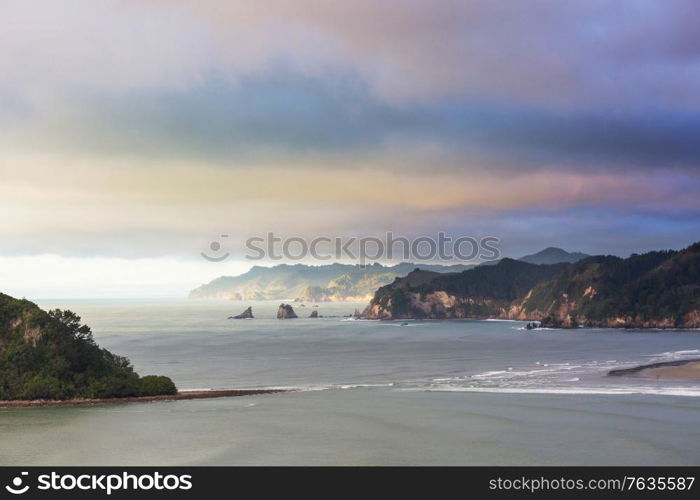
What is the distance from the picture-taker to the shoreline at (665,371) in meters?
88.4

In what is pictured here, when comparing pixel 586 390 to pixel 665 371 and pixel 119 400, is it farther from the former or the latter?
pixel 119 400

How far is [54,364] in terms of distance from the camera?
68000mm

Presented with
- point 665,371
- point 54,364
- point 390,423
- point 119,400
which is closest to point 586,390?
point 665,371

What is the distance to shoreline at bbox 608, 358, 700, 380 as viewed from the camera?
88.4 m

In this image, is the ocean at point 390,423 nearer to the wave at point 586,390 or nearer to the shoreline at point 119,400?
the wave at point 586,390

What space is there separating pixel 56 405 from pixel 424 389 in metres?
40.3

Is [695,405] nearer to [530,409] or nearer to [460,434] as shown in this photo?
[530,409]

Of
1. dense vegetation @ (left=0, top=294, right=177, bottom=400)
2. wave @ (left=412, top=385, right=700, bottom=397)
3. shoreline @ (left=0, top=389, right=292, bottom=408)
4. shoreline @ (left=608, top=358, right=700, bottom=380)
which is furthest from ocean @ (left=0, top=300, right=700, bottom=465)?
dense vegetation @ (left=0, top=294, right=177, bottom=400)

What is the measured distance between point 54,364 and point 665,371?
3080 inches

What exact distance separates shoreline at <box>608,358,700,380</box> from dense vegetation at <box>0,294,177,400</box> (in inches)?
2393

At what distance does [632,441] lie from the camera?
1887 inches

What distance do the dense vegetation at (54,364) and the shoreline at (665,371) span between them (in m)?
60.8

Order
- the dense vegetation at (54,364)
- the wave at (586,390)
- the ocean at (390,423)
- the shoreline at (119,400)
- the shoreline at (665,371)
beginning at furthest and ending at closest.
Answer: the shoreline at (665,371)
the wave at (586,390)
the dense vegetation at (54,364)
the shoreline at (119,400)
the ocean at (390,423)

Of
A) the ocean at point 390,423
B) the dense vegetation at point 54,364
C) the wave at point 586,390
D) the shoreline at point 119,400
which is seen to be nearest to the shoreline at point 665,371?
the ocean at point 390,423
